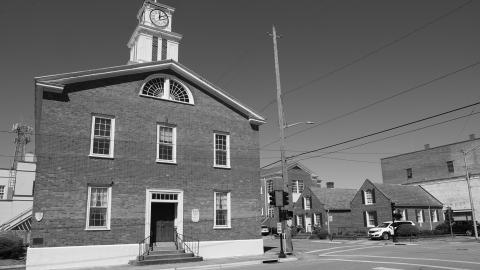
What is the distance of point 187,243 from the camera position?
2305 centimetres

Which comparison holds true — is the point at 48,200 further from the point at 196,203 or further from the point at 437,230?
the point at 437,230

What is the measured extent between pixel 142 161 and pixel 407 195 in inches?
1451

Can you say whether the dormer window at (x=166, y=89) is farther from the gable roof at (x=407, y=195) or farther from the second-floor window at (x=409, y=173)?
the second-floor window at (x=409, y=173)

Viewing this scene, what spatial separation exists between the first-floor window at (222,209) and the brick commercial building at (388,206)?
25727mm

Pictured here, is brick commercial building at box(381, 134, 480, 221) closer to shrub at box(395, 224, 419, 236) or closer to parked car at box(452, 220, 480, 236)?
parked car at box(452, 220, 480, 236)

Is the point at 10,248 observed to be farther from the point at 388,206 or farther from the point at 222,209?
the point at 388,206

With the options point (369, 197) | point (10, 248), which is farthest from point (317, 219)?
point (10, 248)

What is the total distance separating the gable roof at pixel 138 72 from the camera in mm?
20680

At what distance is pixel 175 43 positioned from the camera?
91.1ft

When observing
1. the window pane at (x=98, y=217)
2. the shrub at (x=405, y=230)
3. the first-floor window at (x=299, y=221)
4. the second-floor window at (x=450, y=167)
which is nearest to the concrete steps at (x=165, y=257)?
the window pane at (x=98, y=217)

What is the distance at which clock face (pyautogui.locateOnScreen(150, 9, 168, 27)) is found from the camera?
90.1 feet

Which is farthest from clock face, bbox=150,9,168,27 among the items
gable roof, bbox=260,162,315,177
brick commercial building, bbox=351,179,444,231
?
gable roof, bbox=260,162,315,177

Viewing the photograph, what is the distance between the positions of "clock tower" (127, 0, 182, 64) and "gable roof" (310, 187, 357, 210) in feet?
98.4

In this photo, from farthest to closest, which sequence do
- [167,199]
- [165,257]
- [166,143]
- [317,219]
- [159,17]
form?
[317,219] < [159,17] < [166,143] < [167,199] < [165,257]
